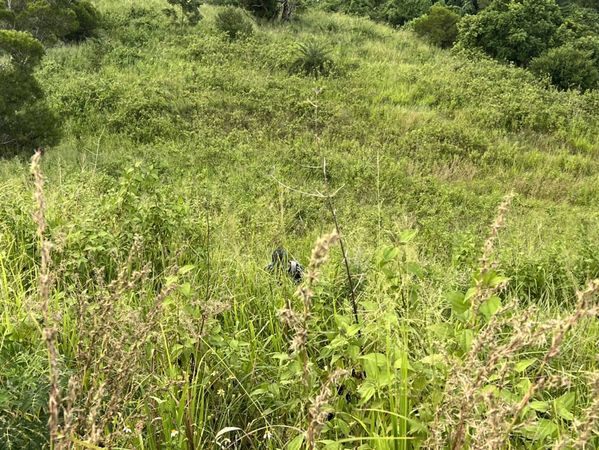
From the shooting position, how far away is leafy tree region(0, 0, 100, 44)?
9734 mm

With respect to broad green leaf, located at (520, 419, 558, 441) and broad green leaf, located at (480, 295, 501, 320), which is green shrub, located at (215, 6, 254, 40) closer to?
broad green leaf, located at (480, 295, 501, 320)

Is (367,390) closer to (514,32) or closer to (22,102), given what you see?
(22,102)

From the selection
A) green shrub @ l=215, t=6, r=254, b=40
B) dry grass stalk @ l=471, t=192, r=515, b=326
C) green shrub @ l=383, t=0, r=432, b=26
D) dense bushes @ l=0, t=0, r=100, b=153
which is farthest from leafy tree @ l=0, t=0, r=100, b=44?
green shrub @ l=383, t=0, r=432, b=26

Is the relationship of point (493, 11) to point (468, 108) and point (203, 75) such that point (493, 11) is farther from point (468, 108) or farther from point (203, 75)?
point (203, 75)

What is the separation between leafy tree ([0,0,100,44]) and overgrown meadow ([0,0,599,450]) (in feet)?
2.44

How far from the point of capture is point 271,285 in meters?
2.85

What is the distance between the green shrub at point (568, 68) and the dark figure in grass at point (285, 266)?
1270cm

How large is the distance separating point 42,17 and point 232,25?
524 cm

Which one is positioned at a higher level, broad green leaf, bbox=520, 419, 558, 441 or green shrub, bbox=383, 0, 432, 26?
broad green leaf, bbox=520, 419, 558, 441

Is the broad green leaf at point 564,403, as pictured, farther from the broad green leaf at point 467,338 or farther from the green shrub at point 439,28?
the green shrub at point 439,28

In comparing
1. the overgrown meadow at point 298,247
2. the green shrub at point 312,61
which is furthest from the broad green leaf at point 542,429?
the green shrub at point 312,61

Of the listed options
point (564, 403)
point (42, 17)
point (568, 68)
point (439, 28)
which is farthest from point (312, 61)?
point (564, 403)

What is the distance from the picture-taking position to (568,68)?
13.9 meters

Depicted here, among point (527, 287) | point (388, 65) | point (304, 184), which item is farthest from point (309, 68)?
point (527, 287)
